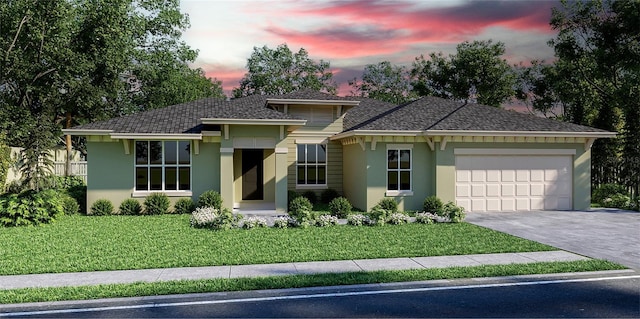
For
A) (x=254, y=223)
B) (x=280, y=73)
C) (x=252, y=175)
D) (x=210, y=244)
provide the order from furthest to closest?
(x=280, y=73) < (x=252, y=175) < (x=254, y=223) < (x=210, y=244)

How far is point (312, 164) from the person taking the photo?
20.9 meters

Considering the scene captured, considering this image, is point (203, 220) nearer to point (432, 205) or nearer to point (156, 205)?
point (156, 205)

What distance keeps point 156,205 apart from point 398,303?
42.1 feet

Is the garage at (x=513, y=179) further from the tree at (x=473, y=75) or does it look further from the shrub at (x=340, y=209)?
the tree at (x=473, y=75)

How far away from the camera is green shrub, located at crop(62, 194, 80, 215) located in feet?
55.7

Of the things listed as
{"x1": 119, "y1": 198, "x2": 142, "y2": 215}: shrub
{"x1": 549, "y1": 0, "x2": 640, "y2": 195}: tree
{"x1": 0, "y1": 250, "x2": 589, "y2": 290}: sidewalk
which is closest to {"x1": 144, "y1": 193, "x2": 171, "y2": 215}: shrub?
{"x1": 119, "y1": 198, "x2": 142, "y2": 215}: shrub

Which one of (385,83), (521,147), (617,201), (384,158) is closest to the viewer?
(384,158)

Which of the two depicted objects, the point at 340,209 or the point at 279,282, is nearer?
the point at 279,282

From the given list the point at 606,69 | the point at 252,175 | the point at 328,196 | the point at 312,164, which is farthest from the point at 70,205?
the point at 606,69

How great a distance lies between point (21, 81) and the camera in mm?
25516

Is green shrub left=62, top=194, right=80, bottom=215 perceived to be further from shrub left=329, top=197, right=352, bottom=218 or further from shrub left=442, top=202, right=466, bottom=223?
shrub left=442, top=202, right=466, bottom=223

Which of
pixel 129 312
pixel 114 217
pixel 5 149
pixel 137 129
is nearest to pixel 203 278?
pixel 129 312

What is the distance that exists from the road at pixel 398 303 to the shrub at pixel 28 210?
9303mm

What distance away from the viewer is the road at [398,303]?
6.28 metres
